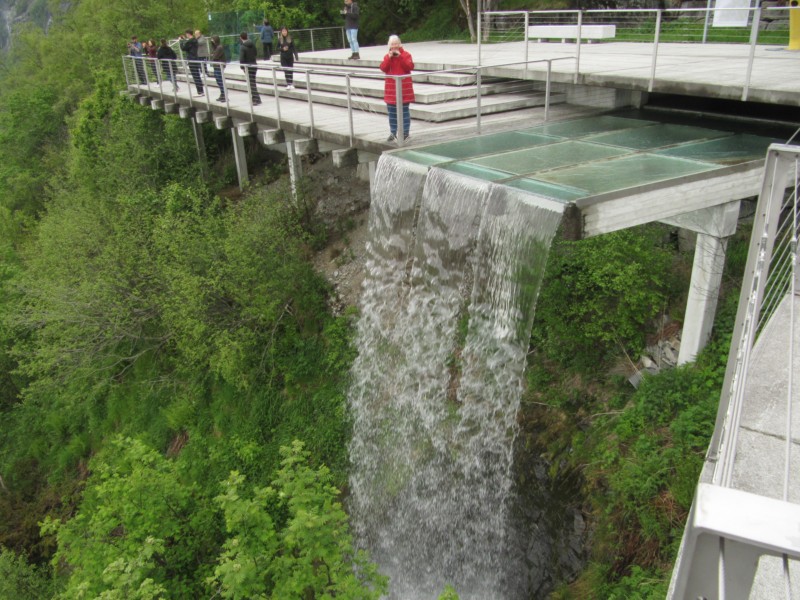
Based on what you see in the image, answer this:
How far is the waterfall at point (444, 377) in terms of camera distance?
8.00 meters

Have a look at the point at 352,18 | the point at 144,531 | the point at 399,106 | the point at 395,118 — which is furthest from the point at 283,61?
the point at 144,531

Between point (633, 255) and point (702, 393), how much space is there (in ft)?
7.57

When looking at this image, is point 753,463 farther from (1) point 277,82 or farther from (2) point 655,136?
(1) point 277,82

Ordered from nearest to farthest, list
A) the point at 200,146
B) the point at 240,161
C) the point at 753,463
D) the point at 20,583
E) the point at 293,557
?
the point at 753,463 → the point at 293,557 → the point at 20,583 → the point at 240,161 → the point at 200,146

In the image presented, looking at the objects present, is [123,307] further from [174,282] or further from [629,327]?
[629,327]

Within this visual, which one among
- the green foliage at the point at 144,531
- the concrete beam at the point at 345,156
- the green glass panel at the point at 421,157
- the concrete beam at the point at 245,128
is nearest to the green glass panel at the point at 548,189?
the green glass panel at the point at 421,157

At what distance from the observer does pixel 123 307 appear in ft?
52.3

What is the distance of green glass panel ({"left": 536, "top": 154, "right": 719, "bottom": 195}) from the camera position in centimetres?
719

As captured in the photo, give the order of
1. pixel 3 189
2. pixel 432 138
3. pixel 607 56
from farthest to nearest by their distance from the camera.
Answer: pixel 3 189
pixel 607 56
pixel 432 138

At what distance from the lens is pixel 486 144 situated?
9656 mm

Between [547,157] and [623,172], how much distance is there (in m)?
1.31

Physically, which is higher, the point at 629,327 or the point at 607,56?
the point at 607,56

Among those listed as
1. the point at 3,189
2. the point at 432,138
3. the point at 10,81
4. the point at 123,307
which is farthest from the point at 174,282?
the point at 10,81

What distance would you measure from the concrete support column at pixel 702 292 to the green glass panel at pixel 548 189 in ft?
6.79
